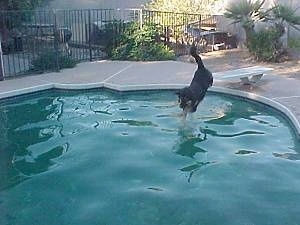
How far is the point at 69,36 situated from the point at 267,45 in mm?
5749

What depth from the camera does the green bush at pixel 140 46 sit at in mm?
12609

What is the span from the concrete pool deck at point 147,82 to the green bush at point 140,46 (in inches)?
23.5

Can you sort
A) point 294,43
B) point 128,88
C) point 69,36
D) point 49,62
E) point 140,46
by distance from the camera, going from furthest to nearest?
point 69,36
point 140,46
point 294,43
point 49,62
point 128,88

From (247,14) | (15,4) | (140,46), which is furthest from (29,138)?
(247,14)

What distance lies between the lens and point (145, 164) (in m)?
Result: 6.29

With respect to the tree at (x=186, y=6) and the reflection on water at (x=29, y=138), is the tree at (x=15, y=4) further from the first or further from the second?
the tree at (x=186, y=6)

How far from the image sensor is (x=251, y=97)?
883 centimetres

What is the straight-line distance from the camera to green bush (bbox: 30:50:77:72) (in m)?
11.2

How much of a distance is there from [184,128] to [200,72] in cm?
98

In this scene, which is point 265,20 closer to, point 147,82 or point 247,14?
point 247,14

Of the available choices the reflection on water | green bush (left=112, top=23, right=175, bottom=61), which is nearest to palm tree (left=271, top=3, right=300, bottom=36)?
green bush (left=112, top=23, right=175, bottom=61)

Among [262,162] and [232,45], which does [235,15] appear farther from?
[262,162]

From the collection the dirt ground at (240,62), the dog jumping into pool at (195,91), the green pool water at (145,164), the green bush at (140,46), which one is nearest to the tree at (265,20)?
the dirt ground at (240,62)

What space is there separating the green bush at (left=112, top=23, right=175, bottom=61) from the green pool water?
3568 mm
